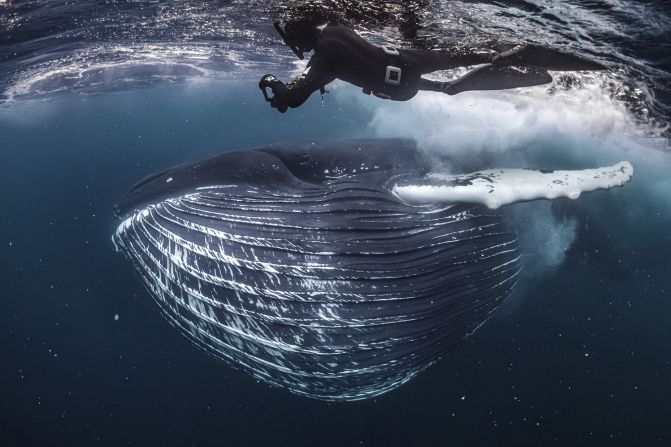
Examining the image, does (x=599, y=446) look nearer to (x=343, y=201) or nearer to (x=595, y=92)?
(x=595, y=92)

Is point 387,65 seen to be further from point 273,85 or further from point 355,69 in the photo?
point 273,85

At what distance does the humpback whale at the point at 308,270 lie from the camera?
4.50 metres

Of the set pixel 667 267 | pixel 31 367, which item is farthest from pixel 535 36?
pixel 31 367

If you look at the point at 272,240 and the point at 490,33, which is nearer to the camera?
the point at 272,240

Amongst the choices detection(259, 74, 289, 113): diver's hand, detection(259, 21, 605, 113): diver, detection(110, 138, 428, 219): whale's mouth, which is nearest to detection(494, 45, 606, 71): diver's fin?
detection(259, 21, 605, 113): diver

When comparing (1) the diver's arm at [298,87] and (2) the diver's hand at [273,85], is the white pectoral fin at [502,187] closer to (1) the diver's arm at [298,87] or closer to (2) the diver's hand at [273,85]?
(1) the diver's arm at [298,87]

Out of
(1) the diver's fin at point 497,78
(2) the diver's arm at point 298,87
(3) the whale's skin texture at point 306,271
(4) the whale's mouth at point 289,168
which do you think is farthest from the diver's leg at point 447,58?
(3) the whale's skin texture at point 306,271

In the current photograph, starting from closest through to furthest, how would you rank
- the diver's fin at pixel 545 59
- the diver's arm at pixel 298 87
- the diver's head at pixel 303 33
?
the diver's arm at pixel 298 87 < the diver's fin at pixel 545 59 < the diver's head at pixel 303 33

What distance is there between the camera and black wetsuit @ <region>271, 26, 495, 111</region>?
553cm

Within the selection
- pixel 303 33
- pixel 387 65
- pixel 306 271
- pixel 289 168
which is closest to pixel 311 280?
pixel 306 271

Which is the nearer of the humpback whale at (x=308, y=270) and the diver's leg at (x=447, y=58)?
the humpback whale at (x=308, y=270)

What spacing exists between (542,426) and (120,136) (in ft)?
230

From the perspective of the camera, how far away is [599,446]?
54.0 ft

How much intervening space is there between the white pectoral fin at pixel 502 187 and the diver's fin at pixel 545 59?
276 centimetres
